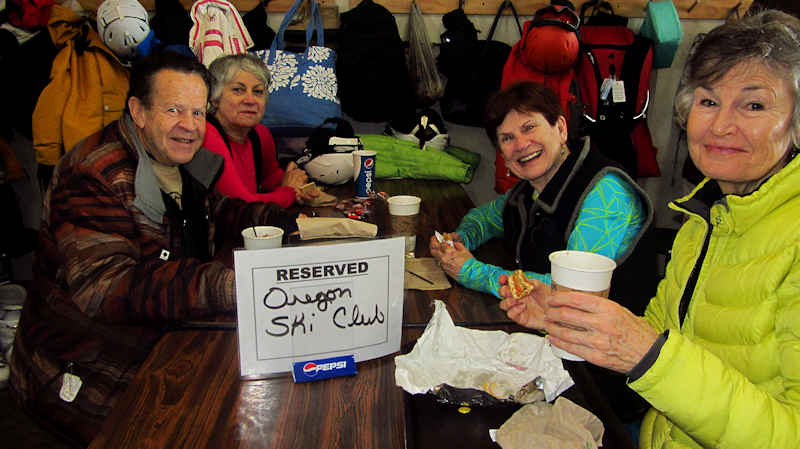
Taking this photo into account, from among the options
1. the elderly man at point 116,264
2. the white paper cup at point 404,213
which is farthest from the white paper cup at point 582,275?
the white paper cup at point 404,213

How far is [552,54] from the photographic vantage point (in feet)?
10.5

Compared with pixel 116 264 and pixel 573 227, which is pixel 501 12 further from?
pixel 116 264

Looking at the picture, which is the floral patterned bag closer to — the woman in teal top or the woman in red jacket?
the woman in red jacket

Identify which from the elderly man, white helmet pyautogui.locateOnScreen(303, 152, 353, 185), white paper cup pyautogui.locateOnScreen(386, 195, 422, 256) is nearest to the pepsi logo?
the elderly man

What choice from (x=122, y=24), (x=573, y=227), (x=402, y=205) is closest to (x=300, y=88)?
(x=122, y=24)

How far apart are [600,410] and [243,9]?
11.5ft

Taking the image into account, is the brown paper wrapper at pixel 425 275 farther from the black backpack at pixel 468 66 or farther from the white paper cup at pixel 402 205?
the black backpack at pixel 468 66

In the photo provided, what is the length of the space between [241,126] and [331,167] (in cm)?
48

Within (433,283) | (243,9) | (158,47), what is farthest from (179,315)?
(243,9)

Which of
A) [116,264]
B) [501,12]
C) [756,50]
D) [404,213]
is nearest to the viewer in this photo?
[756,50]

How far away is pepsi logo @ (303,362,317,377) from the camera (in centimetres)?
102

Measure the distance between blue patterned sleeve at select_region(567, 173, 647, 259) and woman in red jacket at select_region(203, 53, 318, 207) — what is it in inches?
49.5

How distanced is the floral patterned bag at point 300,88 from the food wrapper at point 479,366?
2206 mm

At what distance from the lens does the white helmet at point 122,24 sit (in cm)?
309
